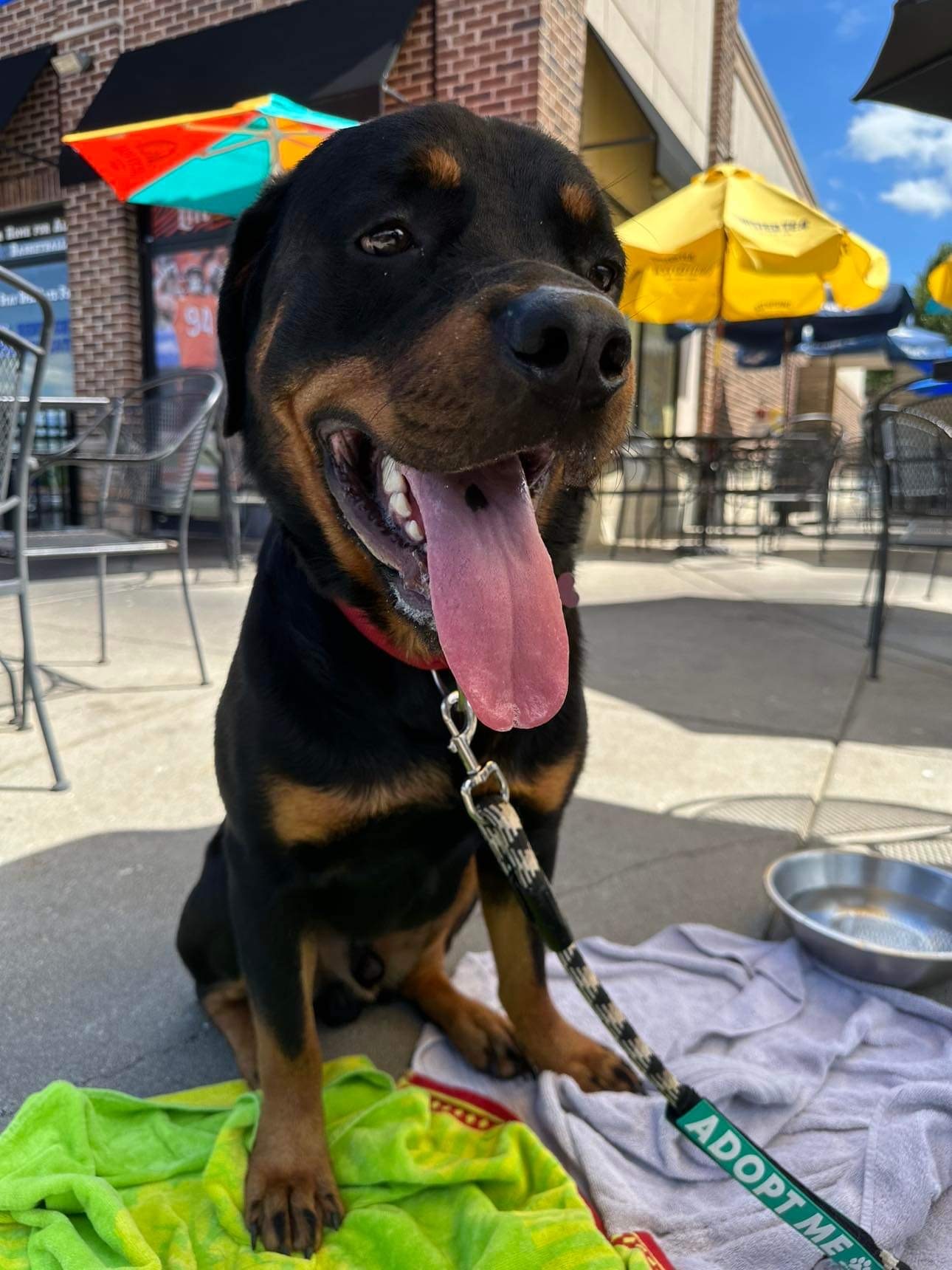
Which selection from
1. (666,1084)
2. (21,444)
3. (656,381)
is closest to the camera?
(666,1084)

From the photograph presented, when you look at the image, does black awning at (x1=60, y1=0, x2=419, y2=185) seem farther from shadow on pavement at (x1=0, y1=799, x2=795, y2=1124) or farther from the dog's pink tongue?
the dog's pink tongue

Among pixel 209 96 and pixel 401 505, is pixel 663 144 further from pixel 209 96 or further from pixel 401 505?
pixel 401 505

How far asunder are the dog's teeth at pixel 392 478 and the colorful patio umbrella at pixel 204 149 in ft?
16.4

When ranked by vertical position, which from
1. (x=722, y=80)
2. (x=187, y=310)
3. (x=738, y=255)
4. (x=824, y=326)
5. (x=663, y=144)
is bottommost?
(x=187, y=310)

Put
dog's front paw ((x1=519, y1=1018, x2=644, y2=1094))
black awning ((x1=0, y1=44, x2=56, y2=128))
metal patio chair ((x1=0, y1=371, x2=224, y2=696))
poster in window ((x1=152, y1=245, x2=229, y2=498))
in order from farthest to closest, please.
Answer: black awning ((x1=0, y1=44, x2=56, y2=128))
poster in window ((x1=152, y1=245, x2=229, y2=498))
metal patio chair ((x1=0, y1=371, x2=224, y2=696))
dog's front paw ((x1=519, y1=1018, x2=644, y2=1094))

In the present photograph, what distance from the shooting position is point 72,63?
8.59 metres

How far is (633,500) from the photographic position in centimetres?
1183

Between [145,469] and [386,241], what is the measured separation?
3517mm

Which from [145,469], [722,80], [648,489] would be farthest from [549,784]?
[722,80]

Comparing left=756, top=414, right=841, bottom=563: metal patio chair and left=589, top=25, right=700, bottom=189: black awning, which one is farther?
left=756, top=414, right=841, bottom=563: metal patio chair

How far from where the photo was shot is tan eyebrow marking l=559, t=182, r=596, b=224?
1.47 m

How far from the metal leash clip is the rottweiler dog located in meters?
0.06

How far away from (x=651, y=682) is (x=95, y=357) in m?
7.54

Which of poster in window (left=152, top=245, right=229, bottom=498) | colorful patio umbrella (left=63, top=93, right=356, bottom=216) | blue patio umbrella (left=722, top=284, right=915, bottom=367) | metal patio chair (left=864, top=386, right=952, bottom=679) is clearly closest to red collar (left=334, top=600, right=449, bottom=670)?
metal patio chair (left=864, top=386, right=952, bottom=679)
